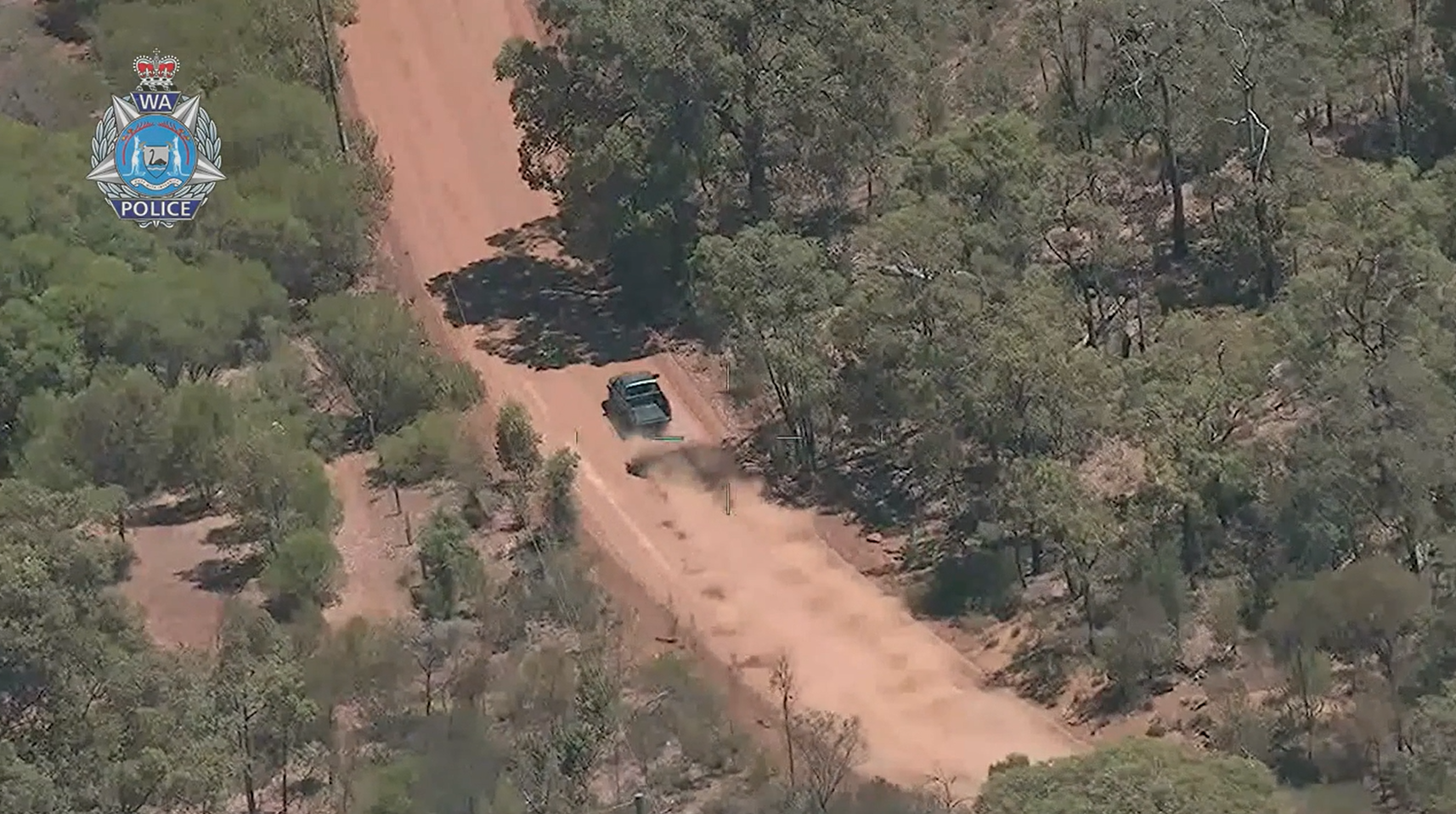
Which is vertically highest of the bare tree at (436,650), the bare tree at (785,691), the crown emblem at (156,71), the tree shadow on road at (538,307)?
the crown emblem at (156,71)

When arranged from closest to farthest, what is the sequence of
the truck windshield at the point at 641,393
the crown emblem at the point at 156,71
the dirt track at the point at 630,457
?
the dirt track at the point at 630,457
the truck windshield at the point at 641,393
the crown emblem at the point at 156,71

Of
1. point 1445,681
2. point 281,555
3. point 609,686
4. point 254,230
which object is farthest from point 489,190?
point 1445,681

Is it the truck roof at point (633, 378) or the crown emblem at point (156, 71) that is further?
the crown emblem at point (156, 71)

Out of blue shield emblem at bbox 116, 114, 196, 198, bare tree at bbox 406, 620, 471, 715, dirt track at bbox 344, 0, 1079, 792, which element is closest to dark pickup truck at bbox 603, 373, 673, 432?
dirt track at bbox 344, 0, 1079, 792

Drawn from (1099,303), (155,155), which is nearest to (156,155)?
(155,155)

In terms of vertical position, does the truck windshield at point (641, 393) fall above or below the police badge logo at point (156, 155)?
below

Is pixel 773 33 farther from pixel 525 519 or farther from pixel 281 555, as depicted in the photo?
pixel 281 555

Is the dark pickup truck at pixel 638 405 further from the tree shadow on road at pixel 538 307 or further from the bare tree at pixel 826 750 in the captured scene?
the bare tree at pixel 826 750

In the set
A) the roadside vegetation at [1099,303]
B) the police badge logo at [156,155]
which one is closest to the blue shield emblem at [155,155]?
the police badge logo at [156,155]
